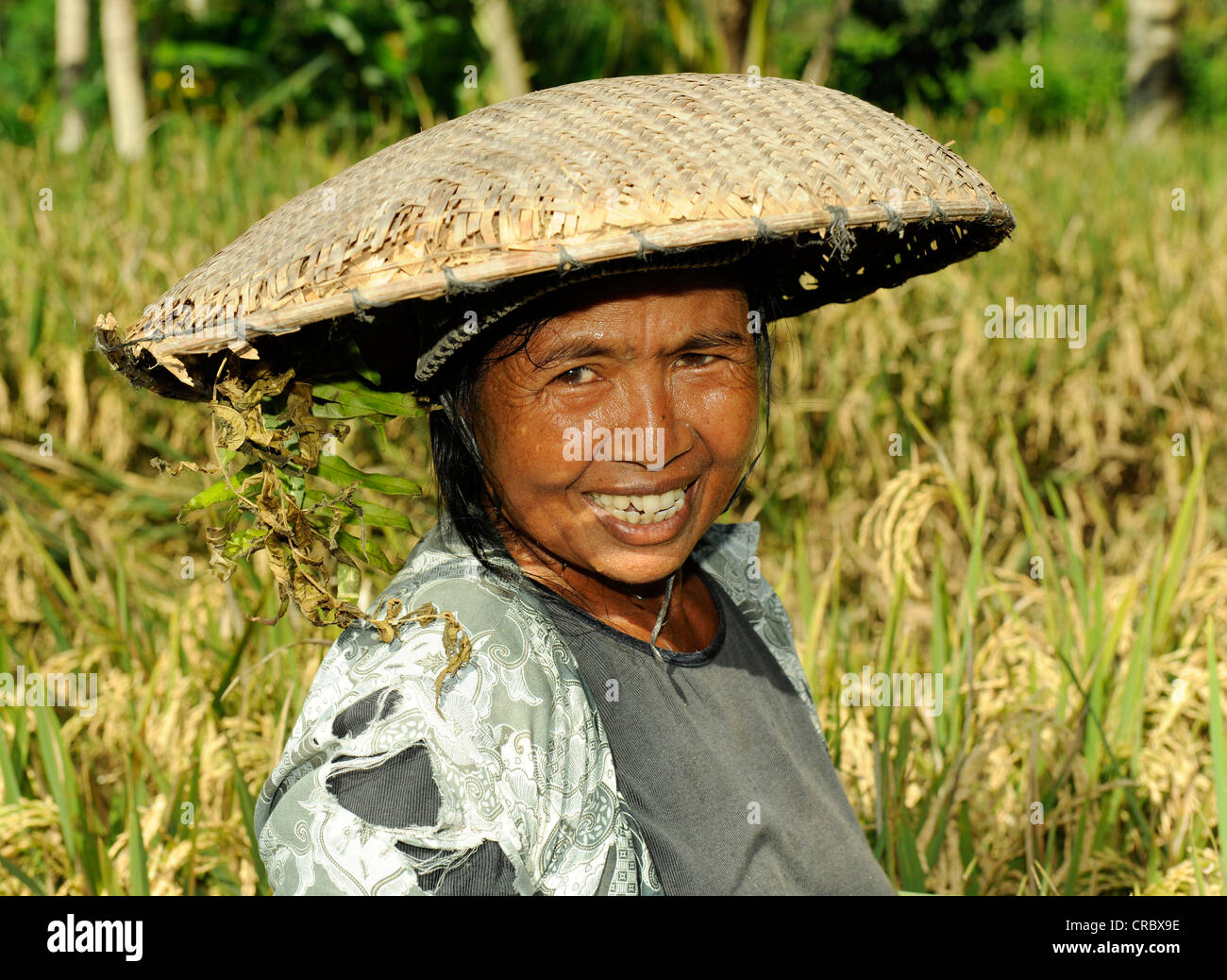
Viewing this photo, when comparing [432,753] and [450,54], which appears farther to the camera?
[450,54]

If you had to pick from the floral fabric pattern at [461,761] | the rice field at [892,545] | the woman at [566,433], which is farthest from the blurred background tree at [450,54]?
the floral fabric pattern at [461,761]

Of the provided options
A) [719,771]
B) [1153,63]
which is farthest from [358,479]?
[1153,63]

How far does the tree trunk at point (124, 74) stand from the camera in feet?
15.4

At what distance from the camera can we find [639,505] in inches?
39.3

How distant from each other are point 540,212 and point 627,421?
0.70 ft

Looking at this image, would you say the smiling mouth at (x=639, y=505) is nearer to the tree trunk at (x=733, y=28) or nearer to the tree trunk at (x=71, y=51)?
the tree trunk at (x=733, y=28)

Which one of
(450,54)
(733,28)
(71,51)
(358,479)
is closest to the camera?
(358,479)

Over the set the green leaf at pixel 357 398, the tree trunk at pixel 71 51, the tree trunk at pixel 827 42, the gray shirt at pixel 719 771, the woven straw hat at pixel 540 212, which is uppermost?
→ the tree trunk at pixel 71 51

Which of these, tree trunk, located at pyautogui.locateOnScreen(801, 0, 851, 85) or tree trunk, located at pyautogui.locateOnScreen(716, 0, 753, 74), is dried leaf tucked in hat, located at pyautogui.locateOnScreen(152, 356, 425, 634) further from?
tree trunk, located at pyautogui.locateOnScreen(801, 0, 851, 85)

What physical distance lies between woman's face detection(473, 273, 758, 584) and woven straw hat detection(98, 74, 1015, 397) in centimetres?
4

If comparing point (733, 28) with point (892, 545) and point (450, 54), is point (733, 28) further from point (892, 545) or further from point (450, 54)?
point (450, 54)

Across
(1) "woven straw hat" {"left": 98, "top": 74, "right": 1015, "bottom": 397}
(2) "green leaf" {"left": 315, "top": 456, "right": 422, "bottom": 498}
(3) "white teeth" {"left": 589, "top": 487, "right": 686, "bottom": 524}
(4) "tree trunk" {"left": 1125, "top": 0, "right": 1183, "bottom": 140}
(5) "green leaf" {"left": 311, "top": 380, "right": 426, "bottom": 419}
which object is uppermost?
(4) "tree trunk" {"left": 1125, "top": 0, "right": 1183, "bottom": 140}

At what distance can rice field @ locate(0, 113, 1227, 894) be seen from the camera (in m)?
1.57

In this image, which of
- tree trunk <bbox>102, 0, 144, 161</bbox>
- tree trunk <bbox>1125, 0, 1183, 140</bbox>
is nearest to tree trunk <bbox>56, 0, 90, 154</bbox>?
tree trunk <bbox>102, 0, 144, 161</bbox>
